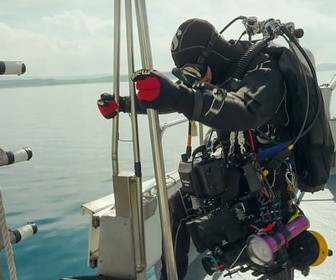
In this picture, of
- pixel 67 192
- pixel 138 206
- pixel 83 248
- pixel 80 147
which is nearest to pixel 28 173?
pixel 67 192

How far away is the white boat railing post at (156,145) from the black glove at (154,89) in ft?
0.50

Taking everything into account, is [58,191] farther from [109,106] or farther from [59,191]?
[109,106]

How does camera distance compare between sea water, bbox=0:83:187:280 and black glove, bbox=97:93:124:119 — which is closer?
black glove, bbox=97:93:124:119

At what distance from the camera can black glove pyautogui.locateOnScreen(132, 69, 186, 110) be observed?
1.37 m

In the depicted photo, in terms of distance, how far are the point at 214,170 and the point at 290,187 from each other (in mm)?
407

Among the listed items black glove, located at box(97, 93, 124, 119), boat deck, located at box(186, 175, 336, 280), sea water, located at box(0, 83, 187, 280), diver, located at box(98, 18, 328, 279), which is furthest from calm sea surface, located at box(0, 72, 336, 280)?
boat deck, located at box(186, 175, 336, 280)

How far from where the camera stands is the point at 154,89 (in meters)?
1.37

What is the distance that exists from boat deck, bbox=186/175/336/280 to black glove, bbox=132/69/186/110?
107cm

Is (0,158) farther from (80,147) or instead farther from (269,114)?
(80,147)

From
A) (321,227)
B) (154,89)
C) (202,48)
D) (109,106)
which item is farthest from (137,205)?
(321,227)

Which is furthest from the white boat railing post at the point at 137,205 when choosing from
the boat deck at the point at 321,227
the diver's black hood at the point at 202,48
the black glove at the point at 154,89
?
the boat deck at the point at 321,227

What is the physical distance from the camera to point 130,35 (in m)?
1.61

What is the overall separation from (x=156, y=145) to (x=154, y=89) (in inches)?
10.4

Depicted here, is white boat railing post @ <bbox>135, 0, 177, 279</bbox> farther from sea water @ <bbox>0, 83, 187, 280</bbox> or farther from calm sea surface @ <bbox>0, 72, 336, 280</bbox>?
calm sea surface @ <bbox>0, 72, 336, 280</bbox>
